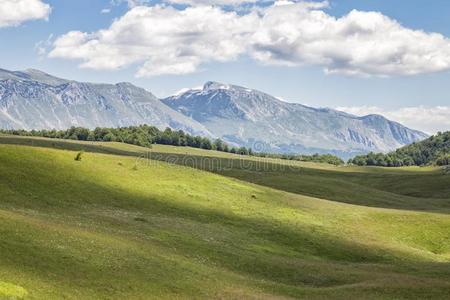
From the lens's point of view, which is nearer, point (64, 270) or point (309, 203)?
point (64, 270)

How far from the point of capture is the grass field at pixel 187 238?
34688mm

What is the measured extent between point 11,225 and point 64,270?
349 inches

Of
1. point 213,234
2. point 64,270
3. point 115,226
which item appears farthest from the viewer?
point 213,234

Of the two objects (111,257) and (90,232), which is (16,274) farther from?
(90,232)

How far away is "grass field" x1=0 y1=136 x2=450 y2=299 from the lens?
34688 mm

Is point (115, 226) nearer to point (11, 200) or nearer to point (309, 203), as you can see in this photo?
point (11, 200)

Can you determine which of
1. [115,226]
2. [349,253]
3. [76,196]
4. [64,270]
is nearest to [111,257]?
[64,270]

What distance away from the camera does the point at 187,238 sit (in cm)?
5341

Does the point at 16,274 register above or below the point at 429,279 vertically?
above

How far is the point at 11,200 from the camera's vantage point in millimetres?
55125

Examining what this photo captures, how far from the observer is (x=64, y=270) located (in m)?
33.2

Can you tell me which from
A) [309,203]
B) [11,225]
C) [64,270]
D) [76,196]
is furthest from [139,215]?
[309,203]

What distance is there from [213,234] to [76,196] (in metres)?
18.9

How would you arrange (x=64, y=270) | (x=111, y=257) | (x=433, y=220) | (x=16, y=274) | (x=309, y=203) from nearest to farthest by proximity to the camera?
(x=16, y=274)
(x=64, y=270)
(x=111, y=257)
(x=433, y=220)
(x=309, y=203)
